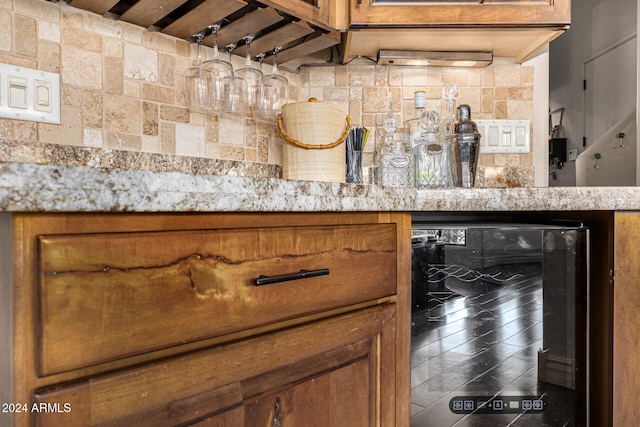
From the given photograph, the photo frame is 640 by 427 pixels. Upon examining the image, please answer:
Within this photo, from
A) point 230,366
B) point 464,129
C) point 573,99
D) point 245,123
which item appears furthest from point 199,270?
point 573,99

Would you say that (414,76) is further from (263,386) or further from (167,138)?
(263,386)

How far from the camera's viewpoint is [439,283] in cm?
91

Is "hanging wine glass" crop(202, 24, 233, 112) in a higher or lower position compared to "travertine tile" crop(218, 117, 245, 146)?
higher

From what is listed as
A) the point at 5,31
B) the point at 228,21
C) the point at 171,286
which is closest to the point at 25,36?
the point at 5,31

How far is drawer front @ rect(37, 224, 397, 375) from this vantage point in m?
0.41

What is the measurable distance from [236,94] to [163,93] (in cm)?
21

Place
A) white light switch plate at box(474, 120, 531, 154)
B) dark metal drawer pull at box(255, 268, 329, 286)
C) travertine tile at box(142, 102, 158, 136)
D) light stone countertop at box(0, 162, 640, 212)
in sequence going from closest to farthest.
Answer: light stone countertop at box(0, 162, 640, 212)
dark metal drawer pull at box(255, 268, 329, 286)
travertine tile at box(142, 102, 158, 136)
white light switch plate at box(474, 120, 531, 154)

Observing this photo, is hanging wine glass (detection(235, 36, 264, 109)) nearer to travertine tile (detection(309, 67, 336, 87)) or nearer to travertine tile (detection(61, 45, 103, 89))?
travertine tile (detection(309, 67, 336, 87))

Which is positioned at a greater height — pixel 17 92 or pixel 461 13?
pixel 461 13

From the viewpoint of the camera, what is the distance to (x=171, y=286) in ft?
1.60

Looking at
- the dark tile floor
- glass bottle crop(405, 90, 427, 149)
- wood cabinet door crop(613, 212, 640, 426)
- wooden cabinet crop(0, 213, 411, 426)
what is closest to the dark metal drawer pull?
wooden cabinet crop(0, 213, 411, 426)

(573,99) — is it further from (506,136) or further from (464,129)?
(464,129)

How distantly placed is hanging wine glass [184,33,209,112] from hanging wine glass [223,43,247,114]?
7cm

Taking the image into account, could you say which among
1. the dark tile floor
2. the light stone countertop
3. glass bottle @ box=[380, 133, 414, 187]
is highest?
glass bottle @ box=[380, 133, 414, 187]
